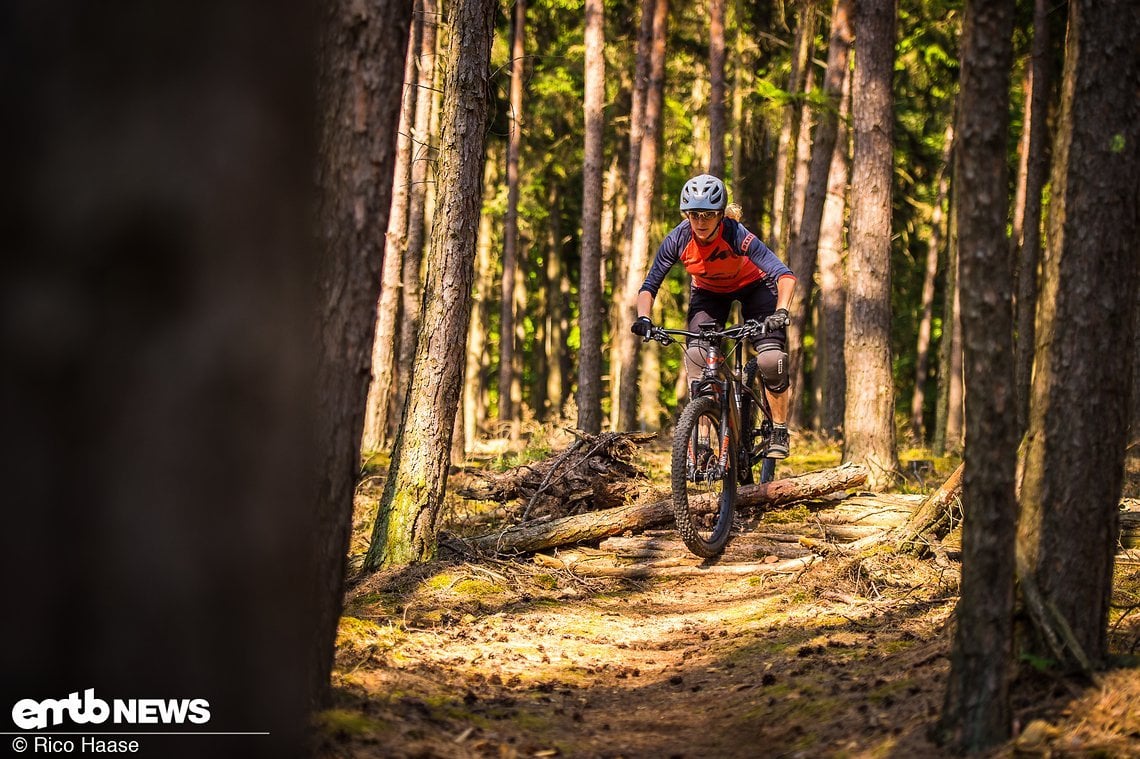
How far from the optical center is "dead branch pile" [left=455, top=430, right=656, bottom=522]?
8662mm

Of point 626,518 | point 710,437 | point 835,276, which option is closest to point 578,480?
point 626,518

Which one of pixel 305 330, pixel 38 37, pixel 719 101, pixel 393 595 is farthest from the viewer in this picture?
pixel 719 101

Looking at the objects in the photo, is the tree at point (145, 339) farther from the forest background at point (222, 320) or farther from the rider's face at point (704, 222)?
the rider's face at point (704, 222)

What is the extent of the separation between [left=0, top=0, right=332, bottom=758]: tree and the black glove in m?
5.72

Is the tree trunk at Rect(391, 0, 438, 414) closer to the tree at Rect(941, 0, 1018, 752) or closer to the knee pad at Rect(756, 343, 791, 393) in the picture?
the knee pad at Rect(756, 343, 791, 393)

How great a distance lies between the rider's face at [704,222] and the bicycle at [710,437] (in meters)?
0.71

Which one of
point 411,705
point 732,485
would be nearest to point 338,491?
point 411,705

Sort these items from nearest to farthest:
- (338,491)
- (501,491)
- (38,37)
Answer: (38,37) < (338,491) < (501,491)

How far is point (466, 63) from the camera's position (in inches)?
273

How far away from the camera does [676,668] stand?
5.48 meters

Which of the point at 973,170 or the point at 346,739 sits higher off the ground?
the point at 973,170

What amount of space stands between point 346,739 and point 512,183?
2086 centimetres

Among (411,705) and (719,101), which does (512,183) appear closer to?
(719,101)

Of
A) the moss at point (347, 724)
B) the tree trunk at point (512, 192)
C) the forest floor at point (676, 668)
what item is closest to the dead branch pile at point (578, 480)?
the forest floor at point (676, 668)
